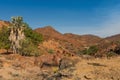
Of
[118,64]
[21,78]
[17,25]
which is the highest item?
[17,25]

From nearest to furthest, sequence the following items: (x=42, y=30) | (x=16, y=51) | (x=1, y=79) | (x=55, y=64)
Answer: (x=1, y=79)
(x=55, y=64)
(x=16, y=51)
(x=42, y=30)

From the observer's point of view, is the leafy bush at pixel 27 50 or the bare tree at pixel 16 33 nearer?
the bare tree at pixel 16 33

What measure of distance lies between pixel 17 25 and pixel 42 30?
133911 millimetres

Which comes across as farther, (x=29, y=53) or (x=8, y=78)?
(x=29, y=53)

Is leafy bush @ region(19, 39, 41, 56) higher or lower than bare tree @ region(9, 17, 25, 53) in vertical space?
lower

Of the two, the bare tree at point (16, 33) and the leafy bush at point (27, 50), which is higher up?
the bare tree at point (16, 33)

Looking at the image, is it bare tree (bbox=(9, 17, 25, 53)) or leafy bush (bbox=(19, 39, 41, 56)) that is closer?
bare tree (bbox=(9, 17, 25, 53))

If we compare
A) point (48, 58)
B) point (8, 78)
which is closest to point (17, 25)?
point (48, 58)

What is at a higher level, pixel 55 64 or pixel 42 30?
pixel 42 30

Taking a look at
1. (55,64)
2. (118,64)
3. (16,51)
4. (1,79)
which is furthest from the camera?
(16,51)

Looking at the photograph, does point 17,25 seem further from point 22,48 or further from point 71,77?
point 71,77

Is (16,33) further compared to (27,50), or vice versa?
(27,50)

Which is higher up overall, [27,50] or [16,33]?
[16,33]

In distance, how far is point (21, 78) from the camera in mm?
26953
